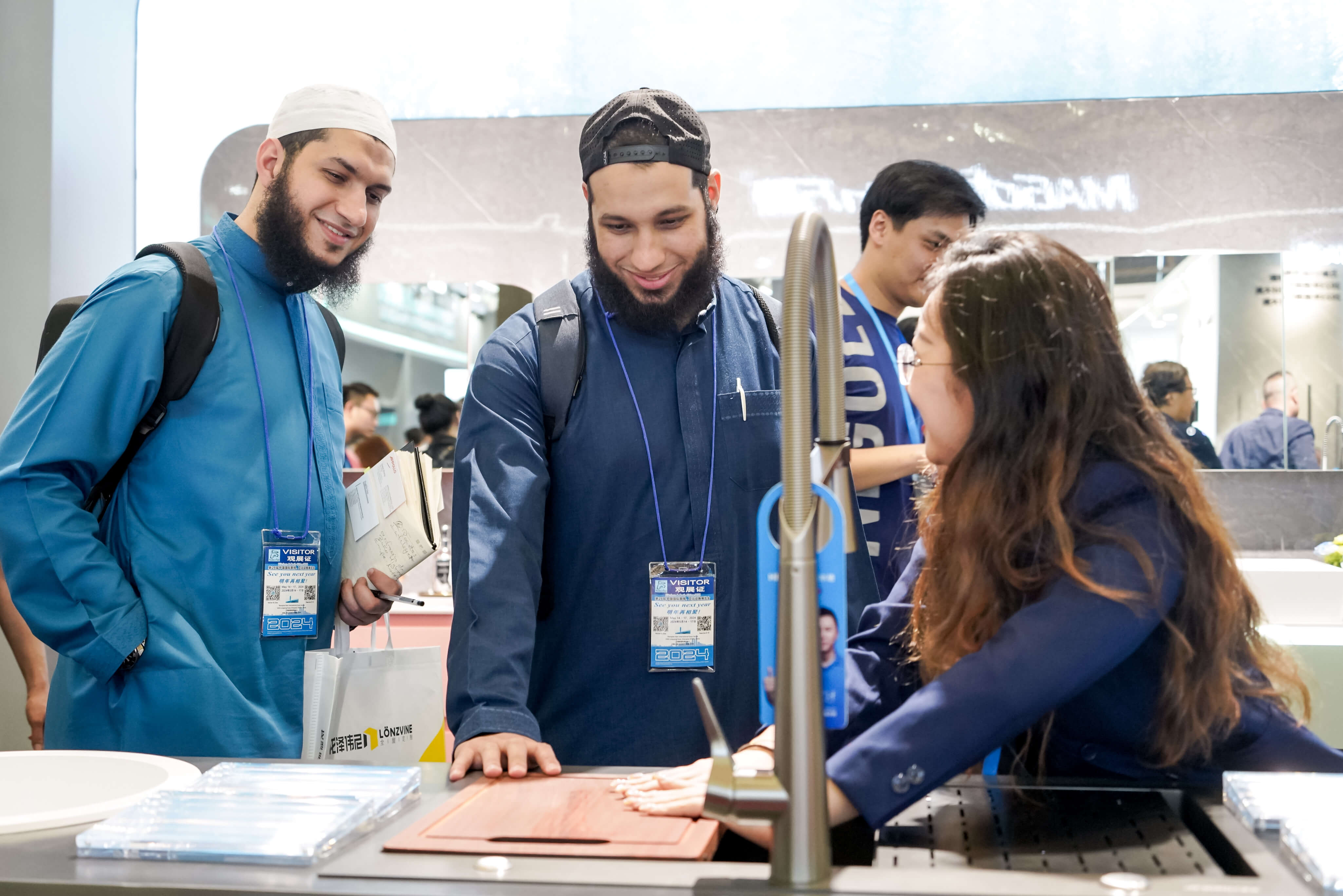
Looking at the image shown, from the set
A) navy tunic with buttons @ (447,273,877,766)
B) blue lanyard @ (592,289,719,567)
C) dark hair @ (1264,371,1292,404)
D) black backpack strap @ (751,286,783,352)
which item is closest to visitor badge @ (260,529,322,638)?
navy tunic with buttons @ (447,273,877,766)

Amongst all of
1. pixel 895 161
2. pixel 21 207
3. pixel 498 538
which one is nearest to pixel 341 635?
pixel 498 538

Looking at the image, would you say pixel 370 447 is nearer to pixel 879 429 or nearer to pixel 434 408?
pixel 434 408

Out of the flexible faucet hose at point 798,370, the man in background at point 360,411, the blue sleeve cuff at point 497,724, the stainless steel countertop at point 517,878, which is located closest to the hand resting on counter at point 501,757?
the blue sleeve cuff at point 497,724

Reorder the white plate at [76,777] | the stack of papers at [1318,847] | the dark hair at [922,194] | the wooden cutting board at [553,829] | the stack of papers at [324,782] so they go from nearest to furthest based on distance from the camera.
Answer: the stack of papers at [1318,847], the wooden cutting board at [553,829], the stack of papers at [324,782], the white plate at [76,777], the dark hair at [922,194]

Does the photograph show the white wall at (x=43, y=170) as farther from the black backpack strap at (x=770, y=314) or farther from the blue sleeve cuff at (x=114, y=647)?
the black backpack strap at (x=770, y=314)

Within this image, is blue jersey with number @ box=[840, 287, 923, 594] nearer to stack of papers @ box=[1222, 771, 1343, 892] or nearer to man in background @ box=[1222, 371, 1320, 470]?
stack of papers @ box=[1222, 771, 1343, 892]

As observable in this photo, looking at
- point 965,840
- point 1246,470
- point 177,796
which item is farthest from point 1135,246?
point 177,796

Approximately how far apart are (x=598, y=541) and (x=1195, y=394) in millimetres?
2739

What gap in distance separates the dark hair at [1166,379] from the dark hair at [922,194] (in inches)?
54.8

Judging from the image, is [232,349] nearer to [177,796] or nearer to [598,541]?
[598,541]

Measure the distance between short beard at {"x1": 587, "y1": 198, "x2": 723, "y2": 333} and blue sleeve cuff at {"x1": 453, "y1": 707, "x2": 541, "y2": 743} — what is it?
679 mm

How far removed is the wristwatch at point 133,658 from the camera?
1687 mm

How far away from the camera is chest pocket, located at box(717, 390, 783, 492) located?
166 cm

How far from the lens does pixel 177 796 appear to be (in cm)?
95
